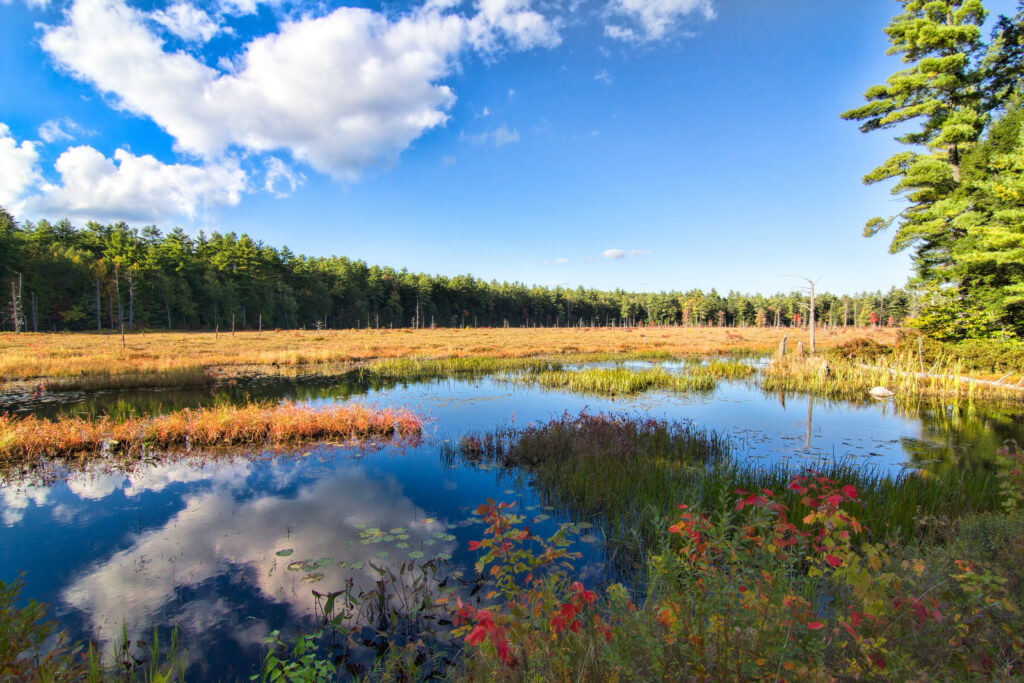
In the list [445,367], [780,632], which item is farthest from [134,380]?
[780,632]

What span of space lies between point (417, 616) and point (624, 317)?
147628 mm

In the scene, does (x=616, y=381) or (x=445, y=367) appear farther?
(x=445, y=367)

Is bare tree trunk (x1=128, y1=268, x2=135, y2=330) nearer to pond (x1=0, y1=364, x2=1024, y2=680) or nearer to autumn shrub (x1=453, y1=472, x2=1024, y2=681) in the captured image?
pond (x1=0, y1=364, x2=1024, y2=680)

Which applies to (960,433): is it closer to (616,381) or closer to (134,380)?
(616,381)

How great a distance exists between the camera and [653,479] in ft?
26.6

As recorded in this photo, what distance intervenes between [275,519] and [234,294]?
84.1 m

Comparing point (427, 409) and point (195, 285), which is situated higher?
point (195, 285)

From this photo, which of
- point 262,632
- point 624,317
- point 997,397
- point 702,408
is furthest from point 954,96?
point 624,317

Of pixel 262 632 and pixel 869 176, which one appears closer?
pixel 262 632

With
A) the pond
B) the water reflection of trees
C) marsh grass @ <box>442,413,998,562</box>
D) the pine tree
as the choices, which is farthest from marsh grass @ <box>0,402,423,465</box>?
the pine tree

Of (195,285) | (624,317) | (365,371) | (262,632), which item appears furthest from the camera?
(624,317)

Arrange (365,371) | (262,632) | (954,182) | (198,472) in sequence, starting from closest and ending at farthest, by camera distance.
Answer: (262,632), (198,472), (954,182), (365,371)

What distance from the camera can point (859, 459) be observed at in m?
10.3

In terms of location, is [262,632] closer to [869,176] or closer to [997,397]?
[997,397]
